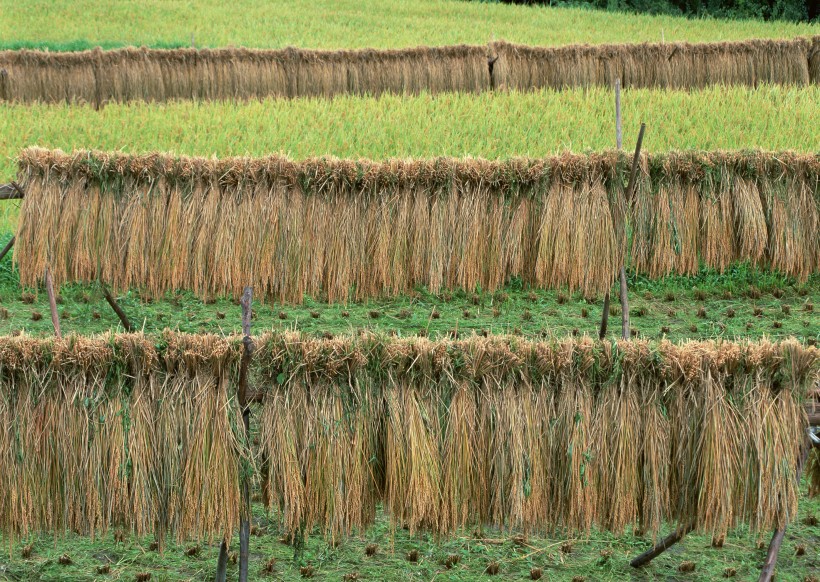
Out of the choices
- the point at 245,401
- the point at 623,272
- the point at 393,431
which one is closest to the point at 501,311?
the point at 623,272

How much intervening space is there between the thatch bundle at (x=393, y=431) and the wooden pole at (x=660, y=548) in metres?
0.15

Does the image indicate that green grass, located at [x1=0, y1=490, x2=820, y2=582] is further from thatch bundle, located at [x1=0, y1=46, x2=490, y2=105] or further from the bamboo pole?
thatch bundle, located at [x1=0, y1=46, x2=490, y2=105]

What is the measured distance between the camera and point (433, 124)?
1038 centimetres

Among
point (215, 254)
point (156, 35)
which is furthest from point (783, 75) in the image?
point (156, 35)

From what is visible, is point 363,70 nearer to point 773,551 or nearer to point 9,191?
point 9,191

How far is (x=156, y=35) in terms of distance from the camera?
1800 cm

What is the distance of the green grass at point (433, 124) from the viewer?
9656 mm

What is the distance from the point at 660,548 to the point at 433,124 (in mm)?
6573

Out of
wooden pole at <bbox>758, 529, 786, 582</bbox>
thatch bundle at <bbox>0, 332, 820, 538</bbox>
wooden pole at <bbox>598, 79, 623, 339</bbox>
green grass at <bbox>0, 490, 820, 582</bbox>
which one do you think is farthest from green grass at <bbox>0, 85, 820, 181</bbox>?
wooden pole at <bbox>758, 529, 786, 582</bbox>

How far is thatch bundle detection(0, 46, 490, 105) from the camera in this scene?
1251 cm

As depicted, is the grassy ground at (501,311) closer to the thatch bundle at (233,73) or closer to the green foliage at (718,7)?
the thatch bundle at (233,73)

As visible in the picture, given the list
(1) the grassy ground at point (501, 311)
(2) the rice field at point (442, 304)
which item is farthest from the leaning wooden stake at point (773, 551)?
(1) the grassy ground at point (501, 311)

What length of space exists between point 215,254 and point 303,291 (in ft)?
1.79

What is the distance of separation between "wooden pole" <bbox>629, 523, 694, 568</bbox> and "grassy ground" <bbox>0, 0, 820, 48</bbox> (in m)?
12.4
